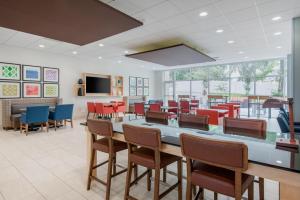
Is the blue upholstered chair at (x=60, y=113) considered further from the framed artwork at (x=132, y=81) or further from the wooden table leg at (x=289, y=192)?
the wooden table leg at (x=289, y=192)

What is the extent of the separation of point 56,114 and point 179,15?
16.0 ft

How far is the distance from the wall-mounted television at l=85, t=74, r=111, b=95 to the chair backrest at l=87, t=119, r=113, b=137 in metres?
6.82

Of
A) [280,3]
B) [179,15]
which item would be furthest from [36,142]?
[280,3]

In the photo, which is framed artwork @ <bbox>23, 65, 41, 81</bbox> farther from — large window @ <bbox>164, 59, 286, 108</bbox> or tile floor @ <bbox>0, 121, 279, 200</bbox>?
large window @ <bbox>164, 59, 286, 108</bbox>

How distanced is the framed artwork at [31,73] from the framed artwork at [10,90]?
15.3 inches

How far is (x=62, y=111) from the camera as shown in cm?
618

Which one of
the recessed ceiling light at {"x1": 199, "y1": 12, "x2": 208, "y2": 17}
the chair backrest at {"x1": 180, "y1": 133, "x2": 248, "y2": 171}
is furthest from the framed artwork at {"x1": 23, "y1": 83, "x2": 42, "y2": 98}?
the chair backrest at {"x1": 180, "y1": 133, "x2": 248, "y2": 171}

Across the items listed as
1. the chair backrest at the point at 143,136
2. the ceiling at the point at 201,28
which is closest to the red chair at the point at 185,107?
the ceiling at the point at 201,28

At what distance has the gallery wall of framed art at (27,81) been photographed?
20.7 feet

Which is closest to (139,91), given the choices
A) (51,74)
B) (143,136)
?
(51,74)

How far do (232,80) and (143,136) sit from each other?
9.84 metres

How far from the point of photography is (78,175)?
284cm

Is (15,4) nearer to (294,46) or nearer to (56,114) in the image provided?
(56,114)

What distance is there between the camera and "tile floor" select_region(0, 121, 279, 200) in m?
2.31
